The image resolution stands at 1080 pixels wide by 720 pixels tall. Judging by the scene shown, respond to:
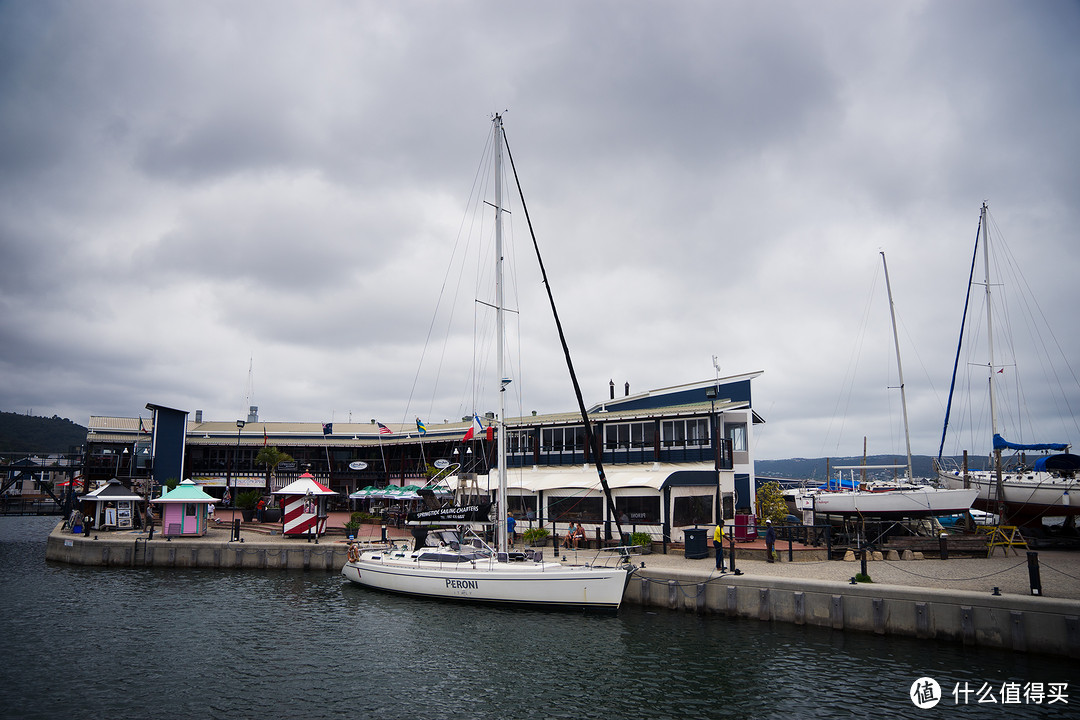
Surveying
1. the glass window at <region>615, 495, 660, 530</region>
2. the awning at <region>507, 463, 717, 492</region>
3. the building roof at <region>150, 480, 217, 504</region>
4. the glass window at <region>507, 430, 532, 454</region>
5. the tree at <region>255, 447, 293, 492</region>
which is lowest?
the glass window at <region>615, 495, 660, 530</region>

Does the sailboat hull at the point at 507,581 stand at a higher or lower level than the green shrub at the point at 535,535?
lower

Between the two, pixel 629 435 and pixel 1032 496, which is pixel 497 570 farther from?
pixel 1032 496

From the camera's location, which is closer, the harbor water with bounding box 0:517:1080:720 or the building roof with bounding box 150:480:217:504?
the harbor water with bounding box 0:517:1080:720

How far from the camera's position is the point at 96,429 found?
56.8 meters

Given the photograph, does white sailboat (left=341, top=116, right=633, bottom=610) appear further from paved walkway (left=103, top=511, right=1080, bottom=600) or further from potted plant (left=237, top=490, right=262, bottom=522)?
potted plant (left=237, top=490, right=262, bottom=522)

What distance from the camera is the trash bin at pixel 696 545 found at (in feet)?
84.7

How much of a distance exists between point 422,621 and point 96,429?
1951 inches

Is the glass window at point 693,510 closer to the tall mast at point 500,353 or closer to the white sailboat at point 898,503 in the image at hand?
the white sailboat at point 898,503

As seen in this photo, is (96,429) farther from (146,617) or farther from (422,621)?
(422,621)

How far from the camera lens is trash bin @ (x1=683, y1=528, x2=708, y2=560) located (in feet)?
84.7

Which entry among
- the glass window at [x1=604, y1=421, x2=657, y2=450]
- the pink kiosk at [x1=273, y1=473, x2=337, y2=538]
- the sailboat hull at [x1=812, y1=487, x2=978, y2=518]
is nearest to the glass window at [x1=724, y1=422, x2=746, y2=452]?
the glass window at [x1=604, y1=421, x2=657, y2=450]

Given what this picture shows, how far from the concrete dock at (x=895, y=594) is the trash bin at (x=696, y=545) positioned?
0.46 m

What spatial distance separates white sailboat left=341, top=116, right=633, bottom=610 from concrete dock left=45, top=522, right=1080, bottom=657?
204 cm

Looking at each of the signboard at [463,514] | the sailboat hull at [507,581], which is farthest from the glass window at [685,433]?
the sailboat hull at [507,581]
